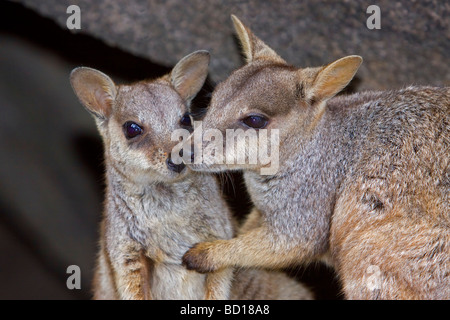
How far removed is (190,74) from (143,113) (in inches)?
22.3

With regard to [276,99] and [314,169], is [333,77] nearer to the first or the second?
[276,99]

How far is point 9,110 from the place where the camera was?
6965 mm

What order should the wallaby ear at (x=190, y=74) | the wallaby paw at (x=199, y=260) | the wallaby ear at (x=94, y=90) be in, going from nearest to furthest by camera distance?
the wallaby paw at (x=199, y=260)
the wallaby ear at (x=94, y=90)
the wallaby ear at (x=190, y=74)

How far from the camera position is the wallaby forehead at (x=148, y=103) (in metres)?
4.13

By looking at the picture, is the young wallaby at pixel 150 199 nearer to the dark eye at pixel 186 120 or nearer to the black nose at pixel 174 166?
the dark eye at pixel 186 120

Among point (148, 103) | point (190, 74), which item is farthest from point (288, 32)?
point (148, 103)

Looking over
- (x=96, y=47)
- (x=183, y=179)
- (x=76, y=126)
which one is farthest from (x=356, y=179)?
(x=76, y=126)

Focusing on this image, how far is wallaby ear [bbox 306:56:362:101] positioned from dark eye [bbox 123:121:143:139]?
1150mm

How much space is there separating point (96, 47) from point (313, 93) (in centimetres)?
245

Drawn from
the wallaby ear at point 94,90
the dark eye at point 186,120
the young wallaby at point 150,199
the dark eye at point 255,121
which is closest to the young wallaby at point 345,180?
the dark eye at point 255,121

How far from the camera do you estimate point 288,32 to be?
15.4 feet

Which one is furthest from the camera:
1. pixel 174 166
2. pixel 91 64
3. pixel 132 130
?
pixel 91 64

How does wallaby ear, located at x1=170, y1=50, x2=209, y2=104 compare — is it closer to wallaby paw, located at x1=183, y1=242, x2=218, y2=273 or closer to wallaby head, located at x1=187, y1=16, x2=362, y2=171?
wallaby head, located at x1=187, y1=16, x2=362, y2=171

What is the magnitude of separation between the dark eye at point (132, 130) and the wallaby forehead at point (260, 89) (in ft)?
1.82
